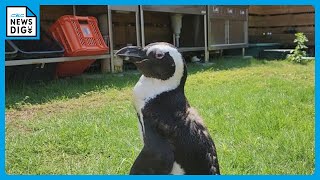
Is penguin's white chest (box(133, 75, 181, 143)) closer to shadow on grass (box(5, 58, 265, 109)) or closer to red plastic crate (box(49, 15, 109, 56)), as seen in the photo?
shadow on grass (box(5, 58, 265, 109))

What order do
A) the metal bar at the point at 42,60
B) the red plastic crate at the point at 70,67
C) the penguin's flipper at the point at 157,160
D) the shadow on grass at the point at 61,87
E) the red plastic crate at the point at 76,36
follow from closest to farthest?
the penguin's flipper at the point at 157,160
the shadow on grass at the point at 61,87
the metal bar at the point at 42,60
the red plastic crate at the point at 76,36
the red plastic crate at the point at 70,67

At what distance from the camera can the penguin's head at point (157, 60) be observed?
97 cm

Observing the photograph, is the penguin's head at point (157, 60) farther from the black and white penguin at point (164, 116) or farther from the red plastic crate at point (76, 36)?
the red plastic crate at point (76, 36)

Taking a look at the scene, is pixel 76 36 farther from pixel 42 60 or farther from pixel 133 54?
pixel 133 54

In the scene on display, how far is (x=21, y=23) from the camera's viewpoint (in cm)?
149

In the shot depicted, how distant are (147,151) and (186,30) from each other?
5.29 m

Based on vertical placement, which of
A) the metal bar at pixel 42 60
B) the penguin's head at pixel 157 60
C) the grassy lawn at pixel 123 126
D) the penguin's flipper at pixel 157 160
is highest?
the penguin's head at pixel 157 60

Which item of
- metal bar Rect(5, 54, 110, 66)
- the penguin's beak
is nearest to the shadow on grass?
metal bar Rect(5, 54, 110, 66)

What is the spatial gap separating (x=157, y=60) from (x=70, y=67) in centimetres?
305

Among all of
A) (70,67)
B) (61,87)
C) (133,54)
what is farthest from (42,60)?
(133,54)

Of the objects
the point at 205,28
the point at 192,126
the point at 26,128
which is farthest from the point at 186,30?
the point at 192,126

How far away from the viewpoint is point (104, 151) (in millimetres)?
1909

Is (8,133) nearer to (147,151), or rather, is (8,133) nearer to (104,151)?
(104,151)

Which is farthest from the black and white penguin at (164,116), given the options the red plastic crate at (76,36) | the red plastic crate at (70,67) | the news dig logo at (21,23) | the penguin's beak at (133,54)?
the red plastic crate at (70,67)
